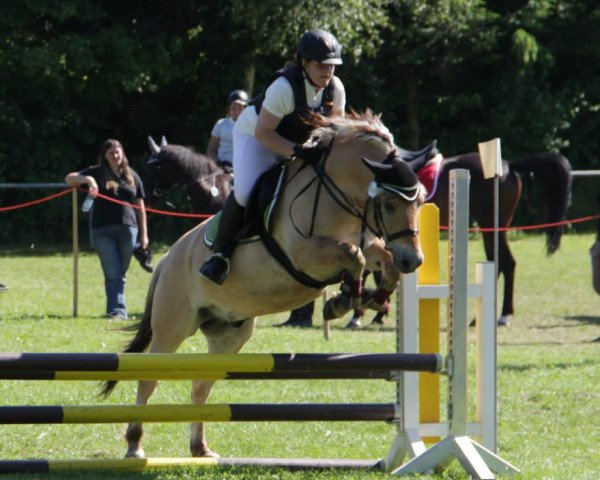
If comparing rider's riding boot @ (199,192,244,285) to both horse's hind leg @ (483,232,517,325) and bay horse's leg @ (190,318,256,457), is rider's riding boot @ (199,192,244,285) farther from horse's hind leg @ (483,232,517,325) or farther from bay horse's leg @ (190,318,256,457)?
horse's hind leg @ (483,232,517,325)

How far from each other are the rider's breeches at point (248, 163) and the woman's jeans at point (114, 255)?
625 cm

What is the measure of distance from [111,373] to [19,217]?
18.1 m

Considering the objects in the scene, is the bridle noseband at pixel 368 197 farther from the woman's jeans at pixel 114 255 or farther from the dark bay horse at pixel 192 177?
the woman's jeans at pixel 114 255

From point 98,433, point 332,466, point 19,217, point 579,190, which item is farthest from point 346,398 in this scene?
point 579,190

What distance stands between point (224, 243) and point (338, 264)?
2.67 ft

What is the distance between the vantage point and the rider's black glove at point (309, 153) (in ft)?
21.0

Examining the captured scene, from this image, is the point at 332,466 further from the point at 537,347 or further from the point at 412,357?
the point at 537,347

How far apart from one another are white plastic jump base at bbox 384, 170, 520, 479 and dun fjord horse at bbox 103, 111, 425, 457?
0.73 feet

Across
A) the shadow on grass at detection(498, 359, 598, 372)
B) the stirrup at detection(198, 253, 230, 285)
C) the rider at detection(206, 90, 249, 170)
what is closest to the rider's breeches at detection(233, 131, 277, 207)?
the stirrup at detection(198, 253, 230, 285)

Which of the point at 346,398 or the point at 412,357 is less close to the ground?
the point at 412,357

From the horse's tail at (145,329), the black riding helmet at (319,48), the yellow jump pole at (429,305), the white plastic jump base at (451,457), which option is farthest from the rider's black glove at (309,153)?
the white plastic jump base at (451,457)

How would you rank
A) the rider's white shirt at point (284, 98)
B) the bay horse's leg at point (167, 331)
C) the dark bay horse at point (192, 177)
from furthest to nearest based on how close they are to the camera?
the dark bay horse at point (192, 177)
the bay horse's leg at point (167, 331)
the rider's white shirt at point (284, 98)

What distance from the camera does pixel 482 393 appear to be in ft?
20.4

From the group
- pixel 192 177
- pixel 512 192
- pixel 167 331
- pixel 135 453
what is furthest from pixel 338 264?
pixel 512 192
